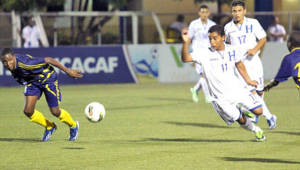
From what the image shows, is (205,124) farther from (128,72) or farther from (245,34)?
(128,72)

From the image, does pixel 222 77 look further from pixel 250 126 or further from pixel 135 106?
pixel 135 106

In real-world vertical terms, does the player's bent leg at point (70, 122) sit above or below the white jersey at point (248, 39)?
below

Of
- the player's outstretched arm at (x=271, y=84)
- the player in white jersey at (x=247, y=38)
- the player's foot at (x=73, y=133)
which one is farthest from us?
the player in white jersey at (x=247, y=38)

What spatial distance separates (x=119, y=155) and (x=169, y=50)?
47.8ft

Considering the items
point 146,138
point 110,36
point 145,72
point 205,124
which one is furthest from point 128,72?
point 146,138

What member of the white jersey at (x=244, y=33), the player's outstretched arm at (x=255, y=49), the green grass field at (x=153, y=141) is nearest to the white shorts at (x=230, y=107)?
the green grass field at (x=153, y=141)

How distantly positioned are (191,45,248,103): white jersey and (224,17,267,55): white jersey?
7.57 feet

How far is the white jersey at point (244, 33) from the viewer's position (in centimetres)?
1255

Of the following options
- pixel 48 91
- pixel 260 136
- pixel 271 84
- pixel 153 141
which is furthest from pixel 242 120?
pixel 48 91

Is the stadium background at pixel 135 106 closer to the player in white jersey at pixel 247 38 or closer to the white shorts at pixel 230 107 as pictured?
the white shorts at pixel 230 107

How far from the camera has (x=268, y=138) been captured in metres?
11.2

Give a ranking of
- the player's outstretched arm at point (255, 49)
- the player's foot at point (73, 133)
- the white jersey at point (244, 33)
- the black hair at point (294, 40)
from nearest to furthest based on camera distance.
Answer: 1. the black hair at point (294, 40)
2. the player's foot at point (73, 133)
3. the player's outstretched arm at point (255, 49)
4. the white jersey at point (244, 33)

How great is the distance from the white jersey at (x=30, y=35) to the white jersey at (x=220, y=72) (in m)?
14.8

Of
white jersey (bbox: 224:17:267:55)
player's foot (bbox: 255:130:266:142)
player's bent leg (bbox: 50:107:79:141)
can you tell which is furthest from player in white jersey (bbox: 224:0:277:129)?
player's bent leg (bbox: 50:107:79:141)
